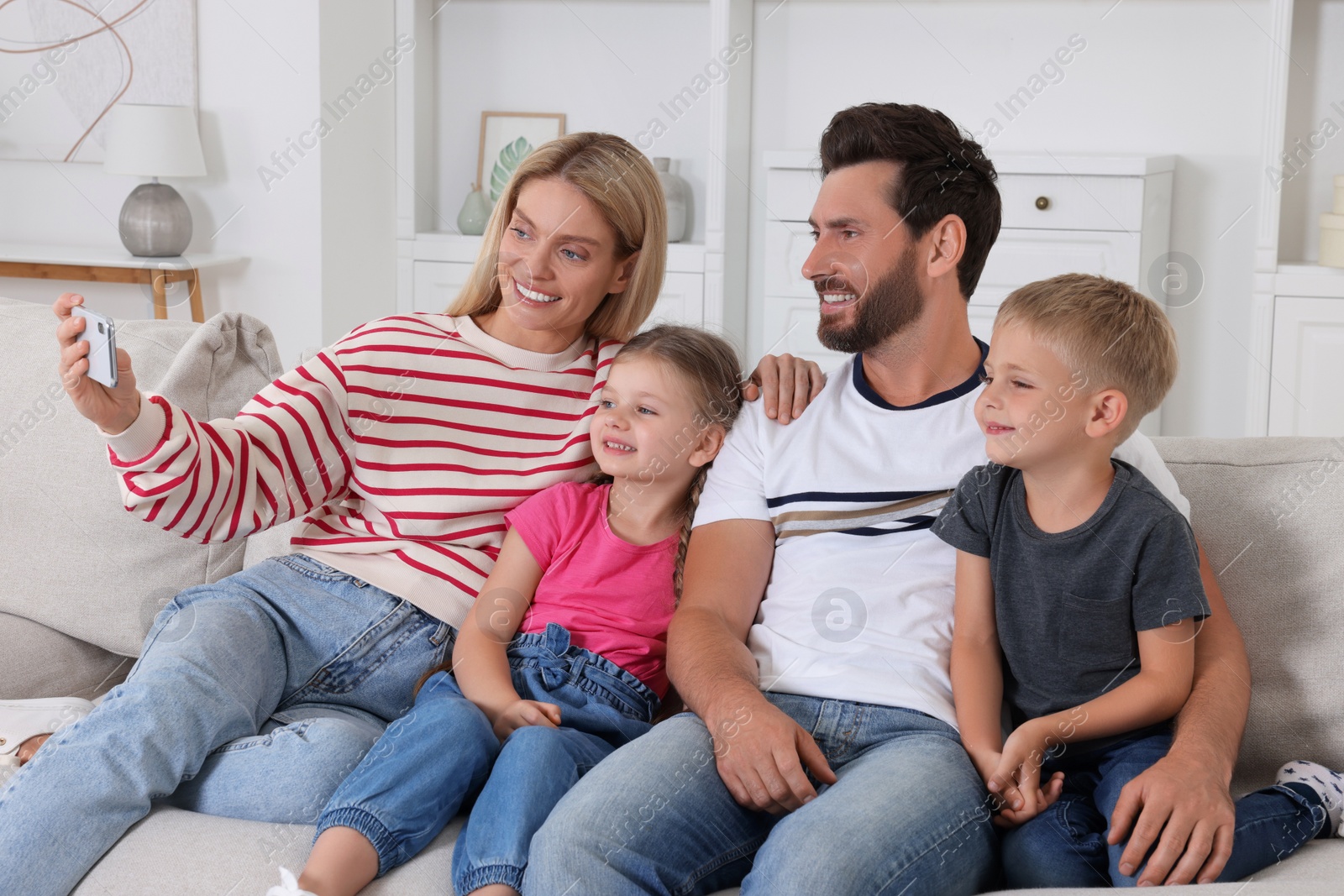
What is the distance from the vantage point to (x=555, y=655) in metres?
1.41

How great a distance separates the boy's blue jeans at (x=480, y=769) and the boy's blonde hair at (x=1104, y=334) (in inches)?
24.0

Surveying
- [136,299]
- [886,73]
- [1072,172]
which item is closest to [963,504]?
[1072,172]

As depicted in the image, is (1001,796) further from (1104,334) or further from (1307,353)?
(1307,353)

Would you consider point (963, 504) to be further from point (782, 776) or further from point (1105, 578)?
point (782, 776)

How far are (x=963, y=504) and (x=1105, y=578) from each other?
17 cm

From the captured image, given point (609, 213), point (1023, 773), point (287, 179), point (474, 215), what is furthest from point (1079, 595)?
point (287, 179)

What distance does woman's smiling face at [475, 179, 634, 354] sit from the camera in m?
1.56

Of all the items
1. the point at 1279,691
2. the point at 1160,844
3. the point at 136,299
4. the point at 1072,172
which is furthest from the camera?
the point at 136,299

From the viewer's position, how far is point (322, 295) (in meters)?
3.90

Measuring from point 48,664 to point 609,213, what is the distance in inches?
36.8

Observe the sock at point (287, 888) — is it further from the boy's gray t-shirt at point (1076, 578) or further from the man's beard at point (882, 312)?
the man's beard at point (882, 312)

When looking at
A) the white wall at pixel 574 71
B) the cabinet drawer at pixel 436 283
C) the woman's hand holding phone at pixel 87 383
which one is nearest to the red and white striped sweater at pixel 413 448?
the woman's hand holding phone at pixel 87 383

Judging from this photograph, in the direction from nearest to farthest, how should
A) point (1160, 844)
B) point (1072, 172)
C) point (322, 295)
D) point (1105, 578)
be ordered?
point (1160, 844)
point (1105, 578)
point (1072, 172)
point (322, 295)

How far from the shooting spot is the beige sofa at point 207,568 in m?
1.17
